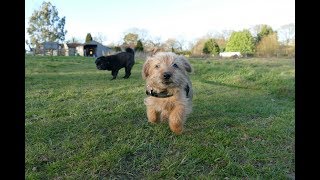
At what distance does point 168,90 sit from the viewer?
4434mm

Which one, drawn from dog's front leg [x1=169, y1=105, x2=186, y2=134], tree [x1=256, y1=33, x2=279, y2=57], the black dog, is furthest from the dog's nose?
tree [x1=256, y1=33, x2=279, y2=57]

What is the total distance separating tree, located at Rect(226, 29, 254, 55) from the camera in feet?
96.6

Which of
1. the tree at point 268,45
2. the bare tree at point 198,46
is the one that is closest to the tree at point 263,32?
the tree at point 268,45

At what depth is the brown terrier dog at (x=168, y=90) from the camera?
4.27m

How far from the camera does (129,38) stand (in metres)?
35.3

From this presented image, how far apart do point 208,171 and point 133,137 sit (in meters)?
1.25

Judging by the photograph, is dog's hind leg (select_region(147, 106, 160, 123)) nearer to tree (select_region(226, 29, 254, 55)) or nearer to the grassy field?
the grassy field

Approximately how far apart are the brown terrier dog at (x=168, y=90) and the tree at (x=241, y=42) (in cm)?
2566

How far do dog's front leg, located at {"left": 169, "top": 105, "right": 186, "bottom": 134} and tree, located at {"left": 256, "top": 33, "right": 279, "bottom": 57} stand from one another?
2101 cm

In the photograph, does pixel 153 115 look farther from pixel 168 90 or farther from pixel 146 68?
pixel 146 68

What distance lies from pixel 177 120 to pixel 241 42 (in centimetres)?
2743

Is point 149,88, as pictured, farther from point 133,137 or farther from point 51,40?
point 51,40

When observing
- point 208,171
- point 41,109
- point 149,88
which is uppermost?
point 149,88
